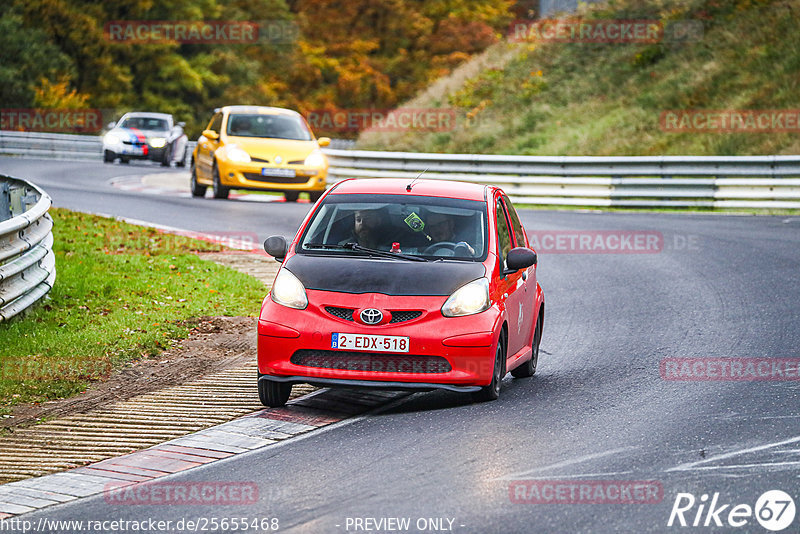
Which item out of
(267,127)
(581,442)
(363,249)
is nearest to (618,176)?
(267,127)

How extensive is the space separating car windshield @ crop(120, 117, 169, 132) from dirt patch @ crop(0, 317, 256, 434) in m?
26.4

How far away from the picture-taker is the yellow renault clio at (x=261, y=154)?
2431 cm

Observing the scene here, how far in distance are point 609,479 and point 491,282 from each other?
254 cm

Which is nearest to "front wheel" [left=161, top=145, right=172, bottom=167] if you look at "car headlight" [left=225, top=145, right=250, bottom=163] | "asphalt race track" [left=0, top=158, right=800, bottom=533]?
"car headlight" [left=225, top=145, right=250, bottom=163]

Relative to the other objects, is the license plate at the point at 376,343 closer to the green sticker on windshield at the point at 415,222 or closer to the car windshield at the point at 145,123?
the green sticker on windshield at the point at 415,222

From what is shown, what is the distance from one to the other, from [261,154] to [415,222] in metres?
15.1

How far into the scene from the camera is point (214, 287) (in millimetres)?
14250

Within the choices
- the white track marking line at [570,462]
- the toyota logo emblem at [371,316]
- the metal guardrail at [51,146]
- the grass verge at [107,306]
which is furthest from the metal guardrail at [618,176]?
the white track marking line at [570,462]

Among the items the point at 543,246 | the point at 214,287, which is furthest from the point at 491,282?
the point at 543,246

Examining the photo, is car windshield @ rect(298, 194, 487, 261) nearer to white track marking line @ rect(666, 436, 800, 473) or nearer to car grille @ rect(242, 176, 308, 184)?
white track marking line @ rect(666, 436, 800, 473)

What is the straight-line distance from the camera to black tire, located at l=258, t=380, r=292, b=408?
8.96m

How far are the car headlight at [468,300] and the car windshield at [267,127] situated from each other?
1671cm

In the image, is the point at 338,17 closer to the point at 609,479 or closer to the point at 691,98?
the point at 691,98

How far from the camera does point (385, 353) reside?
8.58 metres
